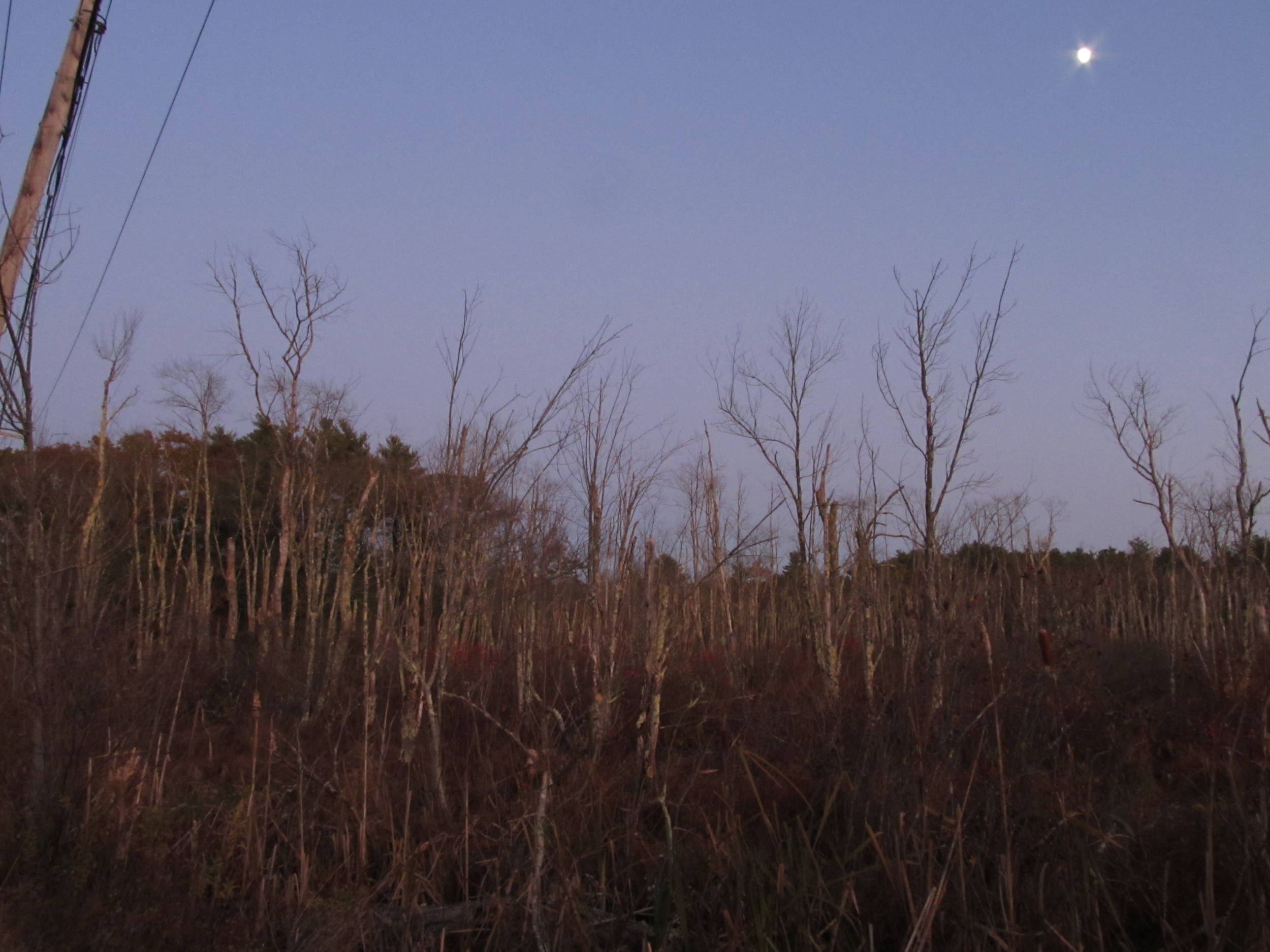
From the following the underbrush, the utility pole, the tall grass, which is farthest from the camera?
the utility pole

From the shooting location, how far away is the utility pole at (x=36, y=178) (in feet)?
19.4

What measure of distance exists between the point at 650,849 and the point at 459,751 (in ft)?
12.7

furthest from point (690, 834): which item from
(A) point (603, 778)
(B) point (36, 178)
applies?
(B) point (36, 178)

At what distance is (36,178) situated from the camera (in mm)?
6172

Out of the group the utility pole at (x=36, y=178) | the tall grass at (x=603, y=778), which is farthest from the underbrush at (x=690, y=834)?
the utility pole at (x=36, y=178)

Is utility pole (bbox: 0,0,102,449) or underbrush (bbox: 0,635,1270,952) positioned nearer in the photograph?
underbrush (bbox: 0,635,1270,952)

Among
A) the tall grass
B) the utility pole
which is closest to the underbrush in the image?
the tall grass

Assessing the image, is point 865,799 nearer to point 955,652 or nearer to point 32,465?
point 955,652

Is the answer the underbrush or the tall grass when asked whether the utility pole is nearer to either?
the tall grass

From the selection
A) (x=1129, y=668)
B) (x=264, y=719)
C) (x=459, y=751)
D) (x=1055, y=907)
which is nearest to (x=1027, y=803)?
(x=1055, y=907)

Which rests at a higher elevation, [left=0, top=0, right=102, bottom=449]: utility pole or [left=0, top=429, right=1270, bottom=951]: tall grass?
[left=0, top=0, right=102, bottom=449]: utility pole

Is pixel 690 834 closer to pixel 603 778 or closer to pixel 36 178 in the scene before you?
pixel 603 778

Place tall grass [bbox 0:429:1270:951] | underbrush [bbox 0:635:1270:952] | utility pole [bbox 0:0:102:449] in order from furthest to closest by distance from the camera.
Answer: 1. utility pole [bbox 0:0:102:449]
2. tall grass [bbox 0:429:1270:951]
3. underbrush [bbox 0:635:1270:952]

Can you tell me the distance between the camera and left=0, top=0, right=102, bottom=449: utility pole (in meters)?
5.92
